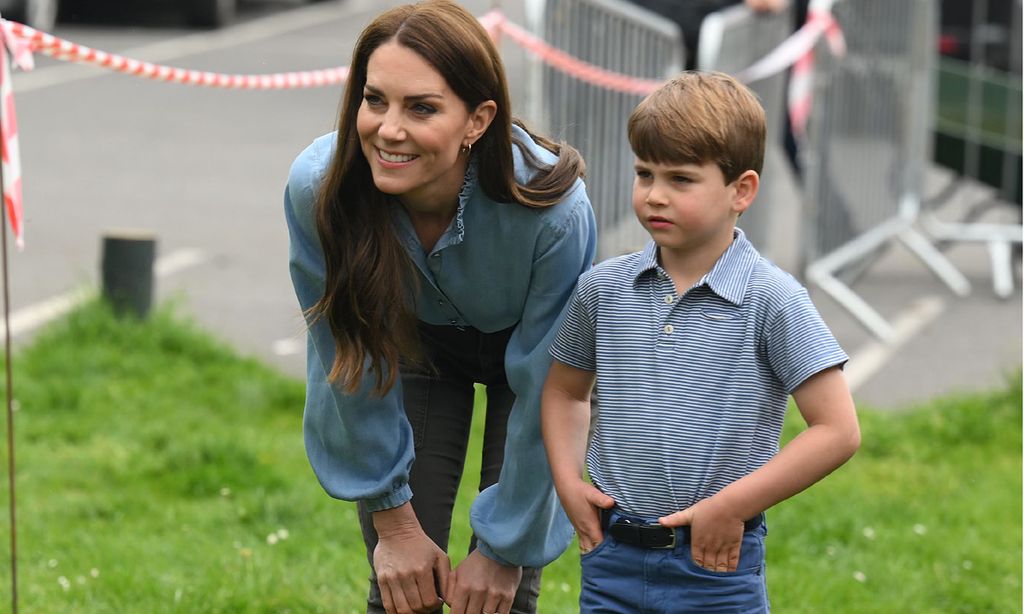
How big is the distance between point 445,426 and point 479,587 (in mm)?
357

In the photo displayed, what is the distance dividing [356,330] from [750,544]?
2.71 feet

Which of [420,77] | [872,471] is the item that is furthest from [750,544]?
[872,471]

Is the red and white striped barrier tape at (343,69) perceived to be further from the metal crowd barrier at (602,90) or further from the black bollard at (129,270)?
the black bollard at (129,270)

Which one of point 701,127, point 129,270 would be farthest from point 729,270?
point 129,270

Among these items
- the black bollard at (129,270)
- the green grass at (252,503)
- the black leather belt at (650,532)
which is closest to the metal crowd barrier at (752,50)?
the green grass at (252,503)

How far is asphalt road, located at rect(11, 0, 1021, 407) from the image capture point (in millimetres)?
7234

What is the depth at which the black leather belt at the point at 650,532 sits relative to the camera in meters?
2.77

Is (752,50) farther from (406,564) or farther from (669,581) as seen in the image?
(669,581)

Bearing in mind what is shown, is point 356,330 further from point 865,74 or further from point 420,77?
point 865,74

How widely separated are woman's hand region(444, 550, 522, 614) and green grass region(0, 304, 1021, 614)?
3.45 ft

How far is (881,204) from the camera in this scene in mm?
8375

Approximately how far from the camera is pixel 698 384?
275 cm

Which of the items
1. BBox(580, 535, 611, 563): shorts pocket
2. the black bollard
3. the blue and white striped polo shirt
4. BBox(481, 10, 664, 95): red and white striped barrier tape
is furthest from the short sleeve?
the black bollard

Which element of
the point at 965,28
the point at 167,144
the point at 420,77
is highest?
the point at 420,77
